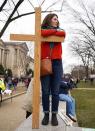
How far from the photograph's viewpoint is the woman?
760 cm

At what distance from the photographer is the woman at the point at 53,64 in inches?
299

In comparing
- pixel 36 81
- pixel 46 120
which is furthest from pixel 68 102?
pixel 36 81

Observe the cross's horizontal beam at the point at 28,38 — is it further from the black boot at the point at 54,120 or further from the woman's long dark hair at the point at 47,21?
the black boot at the point at 54,120

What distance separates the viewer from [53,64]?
7.67 metres

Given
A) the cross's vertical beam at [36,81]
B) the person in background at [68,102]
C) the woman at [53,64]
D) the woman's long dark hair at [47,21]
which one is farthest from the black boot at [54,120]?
the person in background at [68,102]

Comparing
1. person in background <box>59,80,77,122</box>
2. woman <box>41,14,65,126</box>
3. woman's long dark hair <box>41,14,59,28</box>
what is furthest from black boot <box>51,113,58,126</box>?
person in background <box>59,80,77,122</box>

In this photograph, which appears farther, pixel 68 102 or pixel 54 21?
pixel 68 102

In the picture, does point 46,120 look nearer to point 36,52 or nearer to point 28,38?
point 36,52

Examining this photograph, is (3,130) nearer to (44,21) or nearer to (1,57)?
(44,21)

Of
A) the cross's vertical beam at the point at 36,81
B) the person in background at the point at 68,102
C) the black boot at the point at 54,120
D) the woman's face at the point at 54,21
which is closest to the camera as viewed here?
the cross's vertical beam at the point at 36,81

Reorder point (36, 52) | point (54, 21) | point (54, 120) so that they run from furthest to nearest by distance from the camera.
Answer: point (54, 21)
point (54, 120)
point (36, 52)

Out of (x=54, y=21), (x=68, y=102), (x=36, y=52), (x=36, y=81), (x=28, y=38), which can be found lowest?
(x=68, y=102)

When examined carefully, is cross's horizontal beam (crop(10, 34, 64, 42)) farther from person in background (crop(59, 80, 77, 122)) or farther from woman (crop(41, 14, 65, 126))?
person in background (crop(59, 80, 77, 122))

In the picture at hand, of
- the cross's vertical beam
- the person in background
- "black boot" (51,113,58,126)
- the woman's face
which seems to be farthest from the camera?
the person in background
